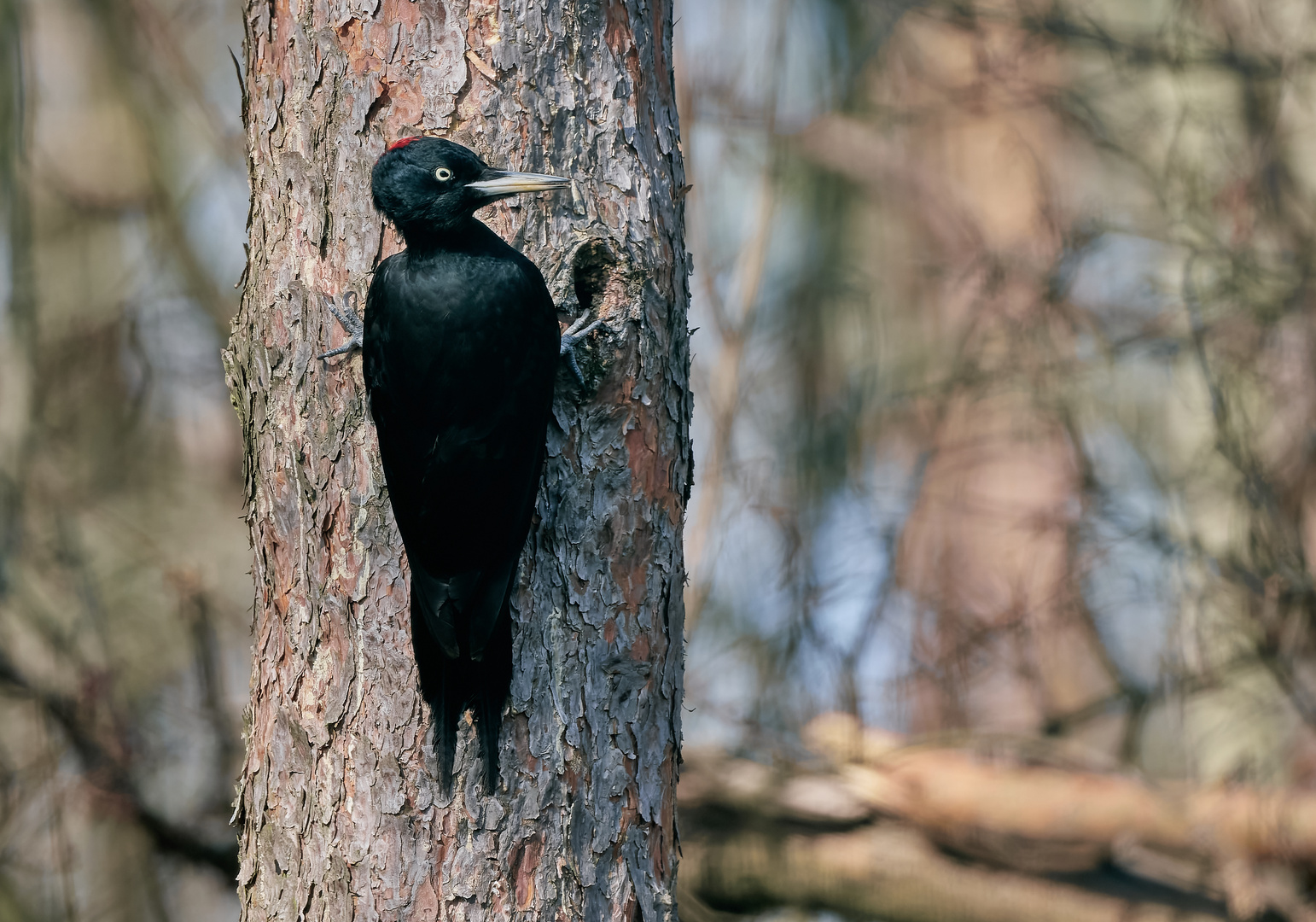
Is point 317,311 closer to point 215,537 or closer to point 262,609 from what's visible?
point 262,609

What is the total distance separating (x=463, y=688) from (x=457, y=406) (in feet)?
1.60

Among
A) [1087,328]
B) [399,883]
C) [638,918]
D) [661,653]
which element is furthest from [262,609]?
[1087,328]

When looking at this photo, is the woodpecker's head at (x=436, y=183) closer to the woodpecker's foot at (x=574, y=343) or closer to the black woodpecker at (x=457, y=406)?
the black woodpecker at (x=457, y=406)

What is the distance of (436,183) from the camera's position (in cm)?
194

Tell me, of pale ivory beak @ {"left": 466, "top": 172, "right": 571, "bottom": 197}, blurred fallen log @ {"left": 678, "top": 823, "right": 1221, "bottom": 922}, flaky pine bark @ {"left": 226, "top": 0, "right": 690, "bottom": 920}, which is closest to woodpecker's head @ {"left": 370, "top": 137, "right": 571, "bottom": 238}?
pale ivory beak @ {"left": 466, "top": 172, "right": 571, "bottom": 197}

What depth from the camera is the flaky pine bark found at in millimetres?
2035

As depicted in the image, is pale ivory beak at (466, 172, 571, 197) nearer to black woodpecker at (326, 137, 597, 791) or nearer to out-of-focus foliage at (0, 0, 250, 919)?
black woodpecker at (326, 137, 597, 791)

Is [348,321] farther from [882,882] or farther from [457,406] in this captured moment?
[882,882]

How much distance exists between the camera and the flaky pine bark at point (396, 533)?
2.04 meters

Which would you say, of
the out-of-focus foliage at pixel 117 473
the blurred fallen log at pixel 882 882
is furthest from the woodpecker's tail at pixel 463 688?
the out-of-focus foliage at pixel 117 473

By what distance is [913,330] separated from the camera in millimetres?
6988

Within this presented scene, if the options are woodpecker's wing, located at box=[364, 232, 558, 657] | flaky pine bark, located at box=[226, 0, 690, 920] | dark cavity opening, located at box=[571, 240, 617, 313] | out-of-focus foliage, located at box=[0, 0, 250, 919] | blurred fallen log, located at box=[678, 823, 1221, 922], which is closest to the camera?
woodpecker's wing, located at box=[364, 232, 558, 657]

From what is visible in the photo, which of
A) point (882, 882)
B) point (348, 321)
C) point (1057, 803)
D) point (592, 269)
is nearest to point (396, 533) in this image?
point (348, 321)

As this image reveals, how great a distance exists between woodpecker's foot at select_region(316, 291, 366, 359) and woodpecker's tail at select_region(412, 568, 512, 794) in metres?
0.47
